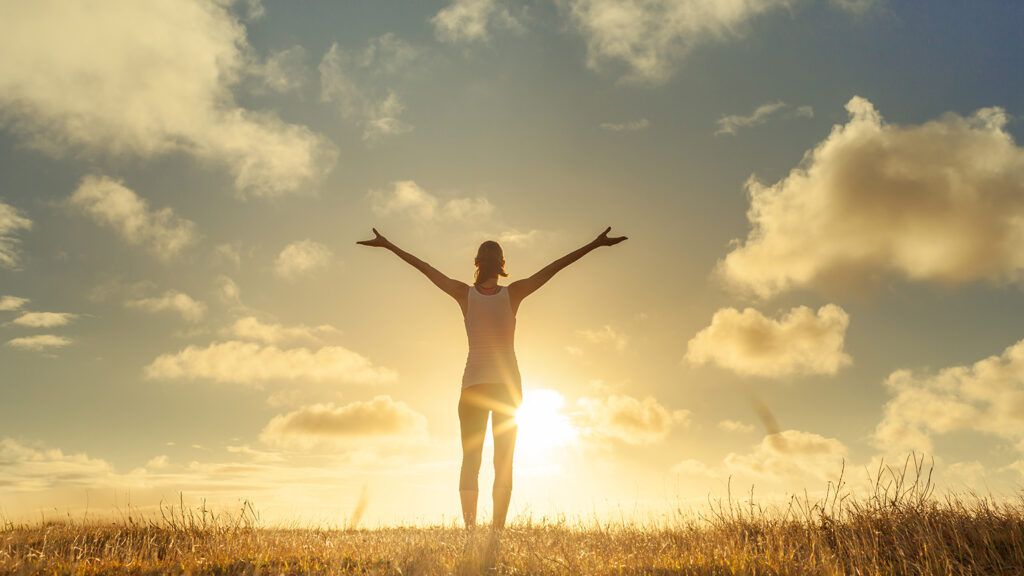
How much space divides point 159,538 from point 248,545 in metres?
4.32

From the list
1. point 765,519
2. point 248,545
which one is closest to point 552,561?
point 248,545

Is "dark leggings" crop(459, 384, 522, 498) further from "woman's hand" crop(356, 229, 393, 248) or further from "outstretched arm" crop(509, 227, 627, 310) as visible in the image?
"woman's hand" crop(356, 229, 393, 248)

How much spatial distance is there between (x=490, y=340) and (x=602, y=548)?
122 inches

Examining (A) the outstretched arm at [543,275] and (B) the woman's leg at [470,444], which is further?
(A) the outstretched arm at [543,275]

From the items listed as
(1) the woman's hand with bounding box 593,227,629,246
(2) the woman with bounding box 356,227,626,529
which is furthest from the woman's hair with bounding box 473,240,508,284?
(1) the woman's hand with bounding box 593,227,629,246

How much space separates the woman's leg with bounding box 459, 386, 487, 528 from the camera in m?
9.91

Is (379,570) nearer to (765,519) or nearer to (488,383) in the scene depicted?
(488,383)

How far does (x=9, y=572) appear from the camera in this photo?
7.72 m

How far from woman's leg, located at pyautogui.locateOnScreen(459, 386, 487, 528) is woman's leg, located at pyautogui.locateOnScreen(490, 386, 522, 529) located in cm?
21

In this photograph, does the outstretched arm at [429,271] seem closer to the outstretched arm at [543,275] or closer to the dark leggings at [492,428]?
the outstretched arm at [543,275]

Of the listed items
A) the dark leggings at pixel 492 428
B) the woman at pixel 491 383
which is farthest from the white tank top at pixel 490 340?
the dark leggings at pixel 492 428

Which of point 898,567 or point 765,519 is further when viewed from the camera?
point 765,519

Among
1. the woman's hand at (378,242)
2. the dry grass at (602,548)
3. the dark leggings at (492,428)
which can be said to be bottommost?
the dry grass at (602,548)

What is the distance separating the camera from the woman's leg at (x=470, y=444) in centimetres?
991
